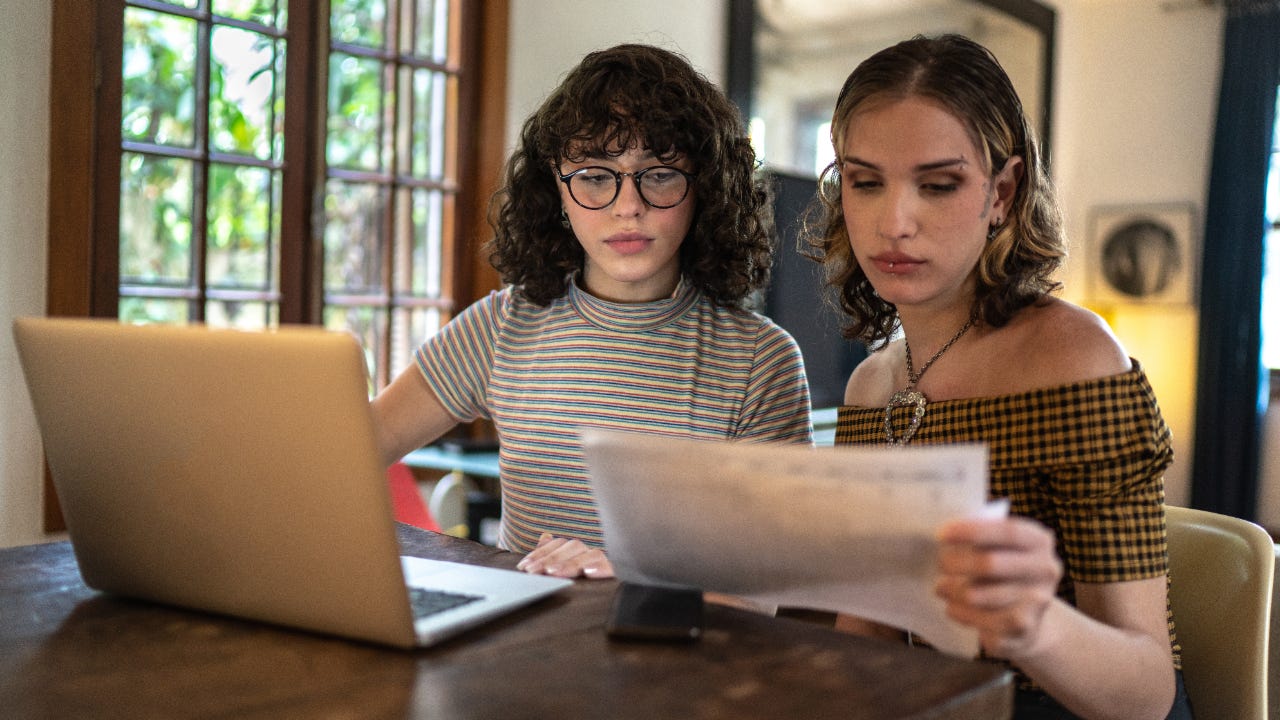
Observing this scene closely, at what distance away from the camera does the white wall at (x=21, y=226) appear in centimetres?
243

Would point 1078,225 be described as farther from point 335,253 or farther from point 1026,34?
point 335,253

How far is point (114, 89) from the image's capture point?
264 cm

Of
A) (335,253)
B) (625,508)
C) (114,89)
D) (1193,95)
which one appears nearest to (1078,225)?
(1193,95)

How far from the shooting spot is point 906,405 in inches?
47.1

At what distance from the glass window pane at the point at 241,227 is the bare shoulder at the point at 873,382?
7.24ft

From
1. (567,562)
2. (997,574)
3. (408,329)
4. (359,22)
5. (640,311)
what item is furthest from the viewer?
(408,329)

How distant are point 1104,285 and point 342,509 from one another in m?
6.24

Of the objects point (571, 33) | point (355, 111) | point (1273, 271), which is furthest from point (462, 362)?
point (1273, 271)

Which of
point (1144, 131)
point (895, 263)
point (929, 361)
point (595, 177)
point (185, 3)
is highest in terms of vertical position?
point (1144, 131)

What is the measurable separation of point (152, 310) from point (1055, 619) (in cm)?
260

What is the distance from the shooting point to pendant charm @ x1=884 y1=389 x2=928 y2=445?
1.17m

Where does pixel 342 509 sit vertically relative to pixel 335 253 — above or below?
below

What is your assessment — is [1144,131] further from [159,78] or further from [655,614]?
[655,614]

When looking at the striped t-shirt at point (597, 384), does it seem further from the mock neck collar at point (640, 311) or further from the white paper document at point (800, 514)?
the white paper document at point (800, 514)
